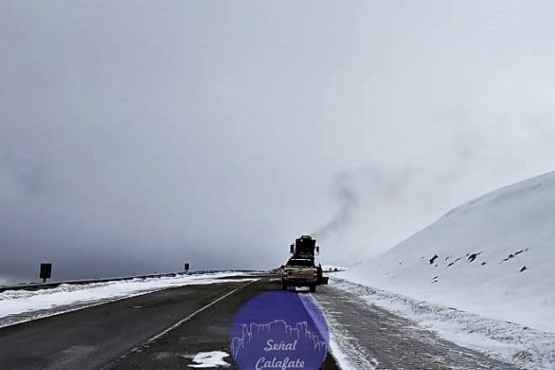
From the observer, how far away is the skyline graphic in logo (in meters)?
8.55

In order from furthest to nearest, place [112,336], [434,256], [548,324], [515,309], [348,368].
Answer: [434,256] < [515,309] < [548,324] < [112,336] < [348,368]

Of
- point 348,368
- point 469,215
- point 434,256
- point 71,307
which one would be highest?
point 469,215

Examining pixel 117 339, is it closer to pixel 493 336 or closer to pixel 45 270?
pixel 493 336

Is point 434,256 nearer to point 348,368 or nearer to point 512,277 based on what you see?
point 512,277

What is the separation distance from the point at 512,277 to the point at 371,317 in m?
14.7

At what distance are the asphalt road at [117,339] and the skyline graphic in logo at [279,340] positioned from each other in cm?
26

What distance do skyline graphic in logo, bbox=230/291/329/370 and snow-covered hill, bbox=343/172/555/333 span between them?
20.2 feet

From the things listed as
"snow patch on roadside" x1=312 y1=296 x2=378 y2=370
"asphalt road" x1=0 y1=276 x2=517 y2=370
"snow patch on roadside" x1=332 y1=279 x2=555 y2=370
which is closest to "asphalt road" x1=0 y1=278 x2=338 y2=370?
"asphalt road" x1=0 y1=276 x2=517 y2=370

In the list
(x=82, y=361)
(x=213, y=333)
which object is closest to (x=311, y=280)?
(x=213, y=333)

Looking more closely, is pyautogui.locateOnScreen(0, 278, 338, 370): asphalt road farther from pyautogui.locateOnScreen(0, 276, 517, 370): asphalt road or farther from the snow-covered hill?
the snow-covered hill

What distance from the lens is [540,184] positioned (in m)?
53.5

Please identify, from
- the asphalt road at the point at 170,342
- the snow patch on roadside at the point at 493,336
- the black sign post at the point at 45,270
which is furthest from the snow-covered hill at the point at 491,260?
the black sign post at the point at 45,270

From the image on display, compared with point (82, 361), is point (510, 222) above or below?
above

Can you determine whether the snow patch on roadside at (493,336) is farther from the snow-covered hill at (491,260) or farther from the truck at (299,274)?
the truck at (299,274)
